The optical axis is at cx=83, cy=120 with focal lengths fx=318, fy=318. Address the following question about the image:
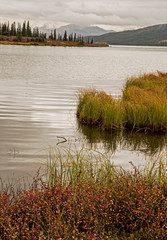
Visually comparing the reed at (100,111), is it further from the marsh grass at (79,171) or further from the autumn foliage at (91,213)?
the autumn foliage at (91,213)

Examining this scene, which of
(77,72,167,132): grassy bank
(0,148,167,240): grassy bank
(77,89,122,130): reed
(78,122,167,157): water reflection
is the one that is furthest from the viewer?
(77,89,122,130): reed

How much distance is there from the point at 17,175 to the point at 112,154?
4048 mm

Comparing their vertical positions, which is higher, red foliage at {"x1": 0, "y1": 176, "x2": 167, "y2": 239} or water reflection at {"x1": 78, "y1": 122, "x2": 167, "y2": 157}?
red foliage at {"x1": 0, "y1": 176, "x2": 167, "y2": 239}

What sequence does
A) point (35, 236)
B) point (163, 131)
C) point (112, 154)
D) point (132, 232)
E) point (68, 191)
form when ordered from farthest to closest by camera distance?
1. point (163, 131)
2. point (112, 154)
3. point (68, 191)
4. point (132, 232)
5. point (35, 236)

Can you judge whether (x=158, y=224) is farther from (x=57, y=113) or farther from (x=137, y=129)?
(x=57, y=113)

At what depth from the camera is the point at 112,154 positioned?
11828 millimetres

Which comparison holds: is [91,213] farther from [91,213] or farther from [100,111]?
[100,111]

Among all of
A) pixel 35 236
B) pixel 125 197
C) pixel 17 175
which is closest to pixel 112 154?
pixel 17 175

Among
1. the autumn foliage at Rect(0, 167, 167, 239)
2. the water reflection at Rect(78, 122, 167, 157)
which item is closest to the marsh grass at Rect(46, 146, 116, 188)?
the autumn foliage at Rect(0, 167, 167, 239)

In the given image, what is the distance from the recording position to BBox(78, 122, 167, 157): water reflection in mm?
12781

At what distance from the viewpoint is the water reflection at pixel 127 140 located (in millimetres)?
12781

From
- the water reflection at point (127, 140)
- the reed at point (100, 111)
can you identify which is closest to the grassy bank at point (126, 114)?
the reed at point (100, 111)

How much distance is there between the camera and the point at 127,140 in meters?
14.0

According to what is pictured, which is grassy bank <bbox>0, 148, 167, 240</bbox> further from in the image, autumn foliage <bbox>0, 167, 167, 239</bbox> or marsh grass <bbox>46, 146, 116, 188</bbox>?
marsh grass <bbox>46, 146, 116, 188</bbox>
